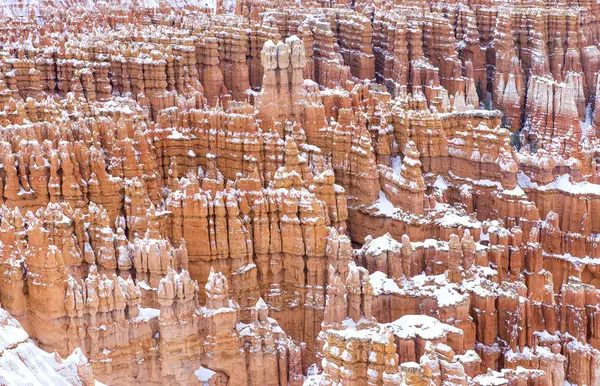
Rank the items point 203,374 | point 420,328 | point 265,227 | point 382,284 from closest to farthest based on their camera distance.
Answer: point 203,374, point 420,328, point 382,284, point 265,227

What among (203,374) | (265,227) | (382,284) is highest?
(265,227)

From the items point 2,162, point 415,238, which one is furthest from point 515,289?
point 2,162

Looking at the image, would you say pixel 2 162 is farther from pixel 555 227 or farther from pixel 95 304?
pixel 555 227

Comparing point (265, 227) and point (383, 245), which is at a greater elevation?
point (265, 227)

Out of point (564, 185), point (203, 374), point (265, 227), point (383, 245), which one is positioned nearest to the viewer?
point (203, 374)

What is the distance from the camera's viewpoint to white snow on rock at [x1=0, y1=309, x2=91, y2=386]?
16.6 metres

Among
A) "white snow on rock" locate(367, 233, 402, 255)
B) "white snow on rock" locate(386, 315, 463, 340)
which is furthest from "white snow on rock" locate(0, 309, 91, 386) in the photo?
"white snow on rock" locate(367, 233, 402, 255)

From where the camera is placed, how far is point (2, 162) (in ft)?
99.8

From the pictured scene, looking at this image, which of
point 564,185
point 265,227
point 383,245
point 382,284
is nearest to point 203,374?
point 265,227

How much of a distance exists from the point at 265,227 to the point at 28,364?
14939 mm

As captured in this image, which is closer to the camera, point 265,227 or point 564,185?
point 265,227

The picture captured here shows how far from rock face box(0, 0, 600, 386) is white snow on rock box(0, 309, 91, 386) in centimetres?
5

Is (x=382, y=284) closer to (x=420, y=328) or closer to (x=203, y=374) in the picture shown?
(x=420, y=328)

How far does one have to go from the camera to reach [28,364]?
1731 cm
